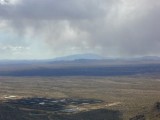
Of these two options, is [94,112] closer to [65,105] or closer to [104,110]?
[104,110]

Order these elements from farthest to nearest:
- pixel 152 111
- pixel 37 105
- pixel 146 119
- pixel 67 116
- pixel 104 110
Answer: pixel 37 105 → pixel 104 110 → pixel 67 116 → pixel 152 111 → pixel 146 119

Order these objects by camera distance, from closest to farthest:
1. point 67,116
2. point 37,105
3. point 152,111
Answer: point 152,111, point 67,116, point 37,105

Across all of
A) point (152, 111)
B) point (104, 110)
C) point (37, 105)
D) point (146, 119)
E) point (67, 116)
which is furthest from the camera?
point (37, 105)

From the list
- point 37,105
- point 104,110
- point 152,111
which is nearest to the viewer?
point 152,111

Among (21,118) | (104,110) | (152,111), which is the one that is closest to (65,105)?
(104,110)

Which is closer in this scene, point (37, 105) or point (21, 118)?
point (21, 118)

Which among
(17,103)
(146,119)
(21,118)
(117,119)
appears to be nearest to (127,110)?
(117,119)

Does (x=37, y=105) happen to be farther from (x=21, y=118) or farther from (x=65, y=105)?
(x=21, y=118)

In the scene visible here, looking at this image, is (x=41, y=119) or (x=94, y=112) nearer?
(x=41, y=119)
